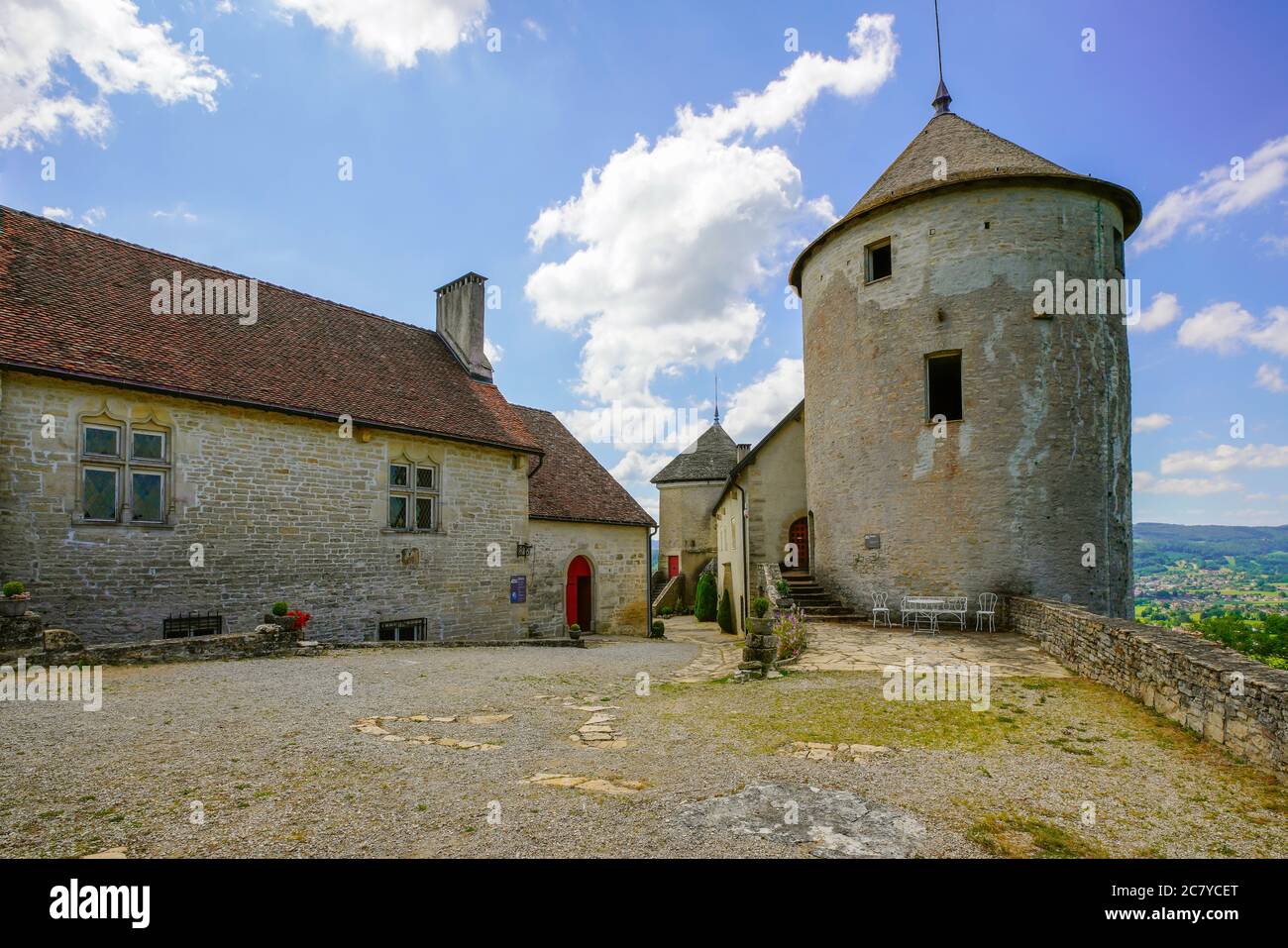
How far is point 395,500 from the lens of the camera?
15773 millimetres

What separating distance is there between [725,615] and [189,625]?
1915 cm

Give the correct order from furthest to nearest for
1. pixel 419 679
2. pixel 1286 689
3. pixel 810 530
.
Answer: pixel 810 530 < pixel 419 679 < pixel 1286 689

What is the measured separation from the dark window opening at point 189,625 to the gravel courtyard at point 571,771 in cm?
317

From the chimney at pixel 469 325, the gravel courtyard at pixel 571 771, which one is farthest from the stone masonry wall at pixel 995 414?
the chimney at pixel 469 325

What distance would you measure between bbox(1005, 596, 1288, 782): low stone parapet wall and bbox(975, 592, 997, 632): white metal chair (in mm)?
2951

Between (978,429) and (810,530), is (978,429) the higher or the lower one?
the higher one

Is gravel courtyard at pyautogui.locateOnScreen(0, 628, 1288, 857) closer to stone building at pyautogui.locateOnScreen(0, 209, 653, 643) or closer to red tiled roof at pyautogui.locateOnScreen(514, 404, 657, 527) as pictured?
stone building at pyautogui.locateOnScreen(0, 209, 653, 643)

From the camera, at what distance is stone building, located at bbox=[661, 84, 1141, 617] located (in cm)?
1387

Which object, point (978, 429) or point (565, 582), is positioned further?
point (565, 582)

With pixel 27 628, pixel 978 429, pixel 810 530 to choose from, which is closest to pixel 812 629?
pixel 810 530

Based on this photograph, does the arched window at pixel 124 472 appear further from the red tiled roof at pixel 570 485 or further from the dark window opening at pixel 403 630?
the red tiled roof at pixel 570 485

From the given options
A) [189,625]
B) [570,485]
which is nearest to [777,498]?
[570,485]
